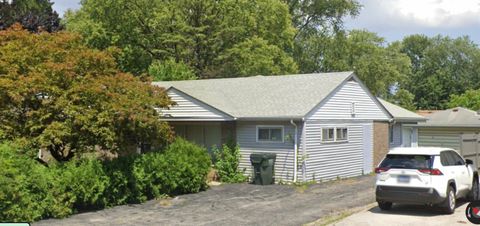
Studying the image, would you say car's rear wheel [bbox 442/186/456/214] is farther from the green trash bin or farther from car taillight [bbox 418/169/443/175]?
the green trash bin

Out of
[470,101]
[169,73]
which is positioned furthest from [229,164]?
[470,101]

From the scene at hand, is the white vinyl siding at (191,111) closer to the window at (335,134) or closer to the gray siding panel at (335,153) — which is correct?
the gray siding panel at (335,153)

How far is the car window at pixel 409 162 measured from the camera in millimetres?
12883

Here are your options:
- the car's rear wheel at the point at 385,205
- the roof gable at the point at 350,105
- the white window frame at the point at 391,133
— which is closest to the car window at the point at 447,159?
the car's rear wheel at the point at 385,205

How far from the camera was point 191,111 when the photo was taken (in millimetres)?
21250

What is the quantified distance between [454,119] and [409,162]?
23.8 m

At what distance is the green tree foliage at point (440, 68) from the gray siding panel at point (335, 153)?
58.5 meters

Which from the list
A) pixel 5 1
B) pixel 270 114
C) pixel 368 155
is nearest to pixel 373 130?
pixel 368 155

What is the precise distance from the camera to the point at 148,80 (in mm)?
17172

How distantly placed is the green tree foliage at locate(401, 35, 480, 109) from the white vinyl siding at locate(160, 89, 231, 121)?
63442 mm

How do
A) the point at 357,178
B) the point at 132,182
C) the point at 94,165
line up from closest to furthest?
the point at 94,165 → the point at 132,182 → the point at 357,178

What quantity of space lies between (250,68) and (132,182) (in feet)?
75.4

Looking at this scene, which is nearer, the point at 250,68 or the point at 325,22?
the point at 250,68

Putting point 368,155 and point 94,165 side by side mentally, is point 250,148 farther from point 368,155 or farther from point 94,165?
point 94,165
